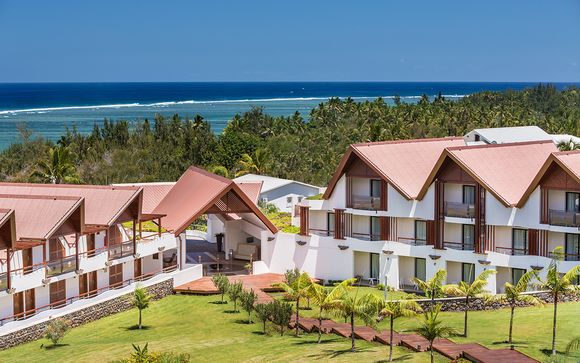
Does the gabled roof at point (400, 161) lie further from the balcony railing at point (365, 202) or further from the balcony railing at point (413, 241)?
the balcony railing at point (413, 241)

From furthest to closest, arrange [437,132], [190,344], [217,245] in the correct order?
1. [437,132]
2. [217,245]
3. [190,344]

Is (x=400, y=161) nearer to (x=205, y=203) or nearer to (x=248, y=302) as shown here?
(x=205, y=203)

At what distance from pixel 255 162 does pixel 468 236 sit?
36.2m

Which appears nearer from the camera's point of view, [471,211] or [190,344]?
[190,344]

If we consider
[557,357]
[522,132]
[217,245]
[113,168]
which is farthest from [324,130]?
[557,357]

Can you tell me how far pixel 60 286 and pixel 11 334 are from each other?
4.21 meters

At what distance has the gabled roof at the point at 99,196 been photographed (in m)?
35.7

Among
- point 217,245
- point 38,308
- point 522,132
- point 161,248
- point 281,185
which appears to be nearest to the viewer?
point 38,308

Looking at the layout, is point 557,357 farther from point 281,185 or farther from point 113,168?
point 113,168

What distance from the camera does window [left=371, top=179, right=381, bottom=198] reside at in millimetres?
39094

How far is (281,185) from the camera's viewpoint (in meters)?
55.9

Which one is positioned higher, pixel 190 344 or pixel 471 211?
pixel 471 211

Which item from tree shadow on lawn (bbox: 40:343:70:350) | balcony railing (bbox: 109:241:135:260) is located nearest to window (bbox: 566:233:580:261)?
balcony railing (bbox: 109:241:135:260)

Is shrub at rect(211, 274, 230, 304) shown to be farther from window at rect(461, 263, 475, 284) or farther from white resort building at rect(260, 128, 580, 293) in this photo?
window at rect(461, 263, 475, 284)
